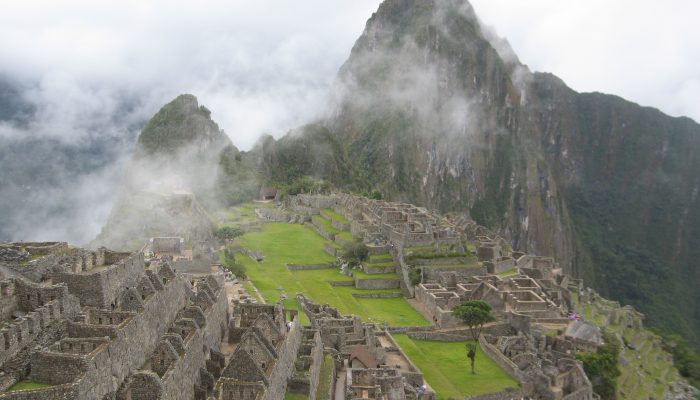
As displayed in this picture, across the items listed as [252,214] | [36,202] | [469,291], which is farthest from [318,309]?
[252,214]

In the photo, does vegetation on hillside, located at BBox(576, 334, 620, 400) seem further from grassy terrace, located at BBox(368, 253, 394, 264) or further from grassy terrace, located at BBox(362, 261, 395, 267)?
grassy terrace, located at BBox(368, 253, 394, 264)

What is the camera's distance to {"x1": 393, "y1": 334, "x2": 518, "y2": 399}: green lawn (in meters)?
34.3

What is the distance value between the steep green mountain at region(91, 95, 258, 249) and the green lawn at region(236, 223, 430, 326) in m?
5.46

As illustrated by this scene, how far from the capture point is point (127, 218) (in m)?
53.8

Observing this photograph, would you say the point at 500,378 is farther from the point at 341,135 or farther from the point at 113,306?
the point at 341,135

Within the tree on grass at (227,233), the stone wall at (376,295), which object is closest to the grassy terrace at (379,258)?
the stone wall at (376,295)

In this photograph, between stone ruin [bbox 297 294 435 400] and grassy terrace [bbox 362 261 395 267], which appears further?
grassy terrace [bbox 362 261 395 267]

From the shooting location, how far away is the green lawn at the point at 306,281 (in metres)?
42.3

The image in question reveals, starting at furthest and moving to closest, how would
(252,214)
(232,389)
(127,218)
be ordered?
(252,214)
(127,218)
(232,389)

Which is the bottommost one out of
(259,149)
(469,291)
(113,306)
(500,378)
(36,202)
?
(500,378)

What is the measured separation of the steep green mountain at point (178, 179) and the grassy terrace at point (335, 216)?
1416cm

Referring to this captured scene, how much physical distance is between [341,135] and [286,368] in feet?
561

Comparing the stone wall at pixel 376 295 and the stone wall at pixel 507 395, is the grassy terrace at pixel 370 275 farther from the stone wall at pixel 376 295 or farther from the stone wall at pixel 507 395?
the stone wall at pixel 507 395

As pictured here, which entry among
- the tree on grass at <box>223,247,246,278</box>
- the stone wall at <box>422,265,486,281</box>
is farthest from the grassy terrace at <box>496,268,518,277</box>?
the tree on grass at <box>223,247,246,278</box>
